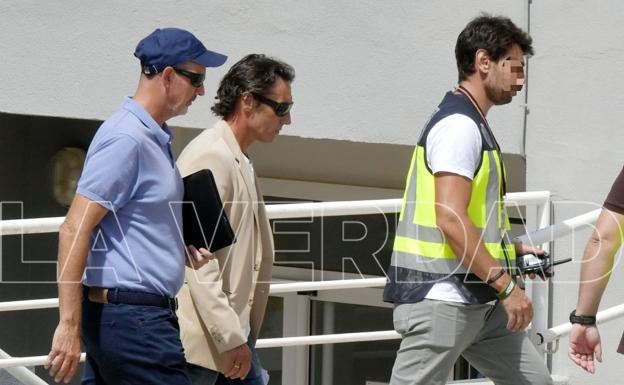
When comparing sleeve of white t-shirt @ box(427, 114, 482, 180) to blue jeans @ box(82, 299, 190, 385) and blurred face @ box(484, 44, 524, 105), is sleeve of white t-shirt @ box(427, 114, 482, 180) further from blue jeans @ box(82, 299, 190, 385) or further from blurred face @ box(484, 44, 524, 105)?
blue jeans @ box(82, 299, 190, 385)

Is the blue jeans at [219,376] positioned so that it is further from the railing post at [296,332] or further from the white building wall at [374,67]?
the railing post at [296,332]

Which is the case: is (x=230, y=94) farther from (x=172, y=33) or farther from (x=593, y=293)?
(x=593, y=293)

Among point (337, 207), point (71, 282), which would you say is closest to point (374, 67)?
point (337, 207)

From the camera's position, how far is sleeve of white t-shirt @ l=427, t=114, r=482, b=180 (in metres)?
4.16

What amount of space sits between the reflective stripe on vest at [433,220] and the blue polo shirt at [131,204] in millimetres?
899

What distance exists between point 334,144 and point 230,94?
266 centimetres

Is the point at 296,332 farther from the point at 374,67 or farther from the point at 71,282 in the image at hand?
the point at 71,282

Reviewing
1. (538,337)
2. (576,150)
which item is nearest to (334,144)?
(576,150)

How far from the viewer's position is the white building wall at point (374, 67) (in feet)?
20.3

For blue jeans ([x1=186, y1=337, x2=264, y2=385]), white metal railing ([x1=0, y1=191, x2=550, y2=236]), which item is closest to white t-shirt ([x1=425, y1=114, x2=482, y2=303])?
blue jeans ([x1=186, y1=337, x2=264, y2=385])

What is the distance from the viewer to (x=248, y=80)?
4.48m

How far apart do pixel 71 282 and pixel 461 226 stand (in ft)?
4.30

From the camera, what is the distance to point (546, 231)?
529 cm

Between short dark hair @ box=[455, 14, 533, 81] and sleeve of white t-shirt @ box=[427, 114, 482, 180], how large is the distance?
269 millimetres
